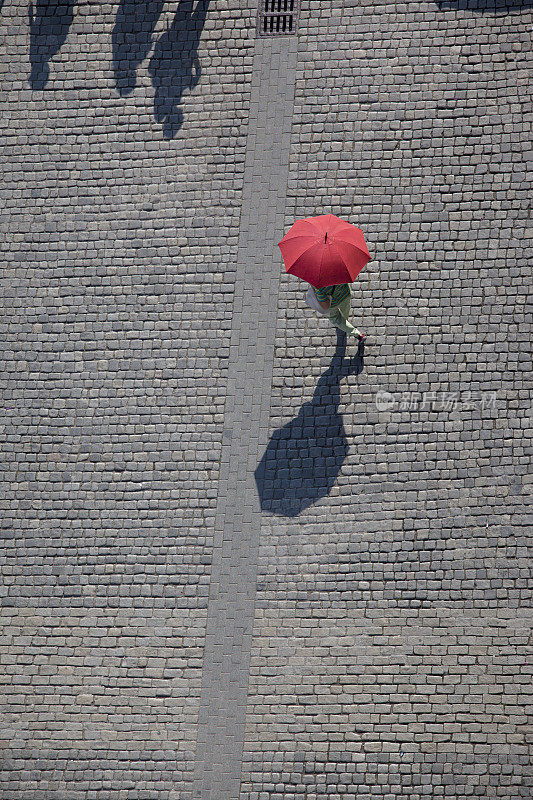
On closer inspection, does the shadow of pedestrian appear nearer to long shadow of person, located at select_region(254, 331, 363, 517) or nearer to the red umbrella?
the red umbrella

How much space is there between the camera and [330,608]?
7062 millimetres

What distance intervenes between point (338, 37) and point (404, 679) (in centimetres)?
692

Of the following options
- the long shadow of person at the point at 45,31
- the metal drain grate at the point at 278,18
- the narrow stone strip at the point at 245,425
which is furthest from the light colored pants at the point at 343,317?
the long shadow of person at the point at 45,31

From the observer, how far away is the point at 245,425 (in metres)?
7.68

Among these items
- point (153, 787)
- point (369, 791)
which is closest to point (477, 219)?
point (369, 791)

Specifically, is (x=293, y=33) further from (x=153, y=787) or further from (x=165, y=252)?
(x=153, y=787)

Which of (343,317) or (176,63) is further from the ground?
(176,63)

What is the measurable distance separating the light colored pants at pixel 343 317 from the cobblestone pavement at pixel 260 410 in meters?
0.39

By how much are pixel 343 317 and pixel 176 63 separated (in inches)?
157

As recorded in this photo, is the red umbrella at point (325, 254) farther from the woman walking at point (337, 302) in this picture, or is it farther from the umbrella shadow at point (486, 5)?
the umbrella shadow at point (486, 5)

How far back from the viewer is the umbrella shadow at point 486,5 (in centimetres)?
836

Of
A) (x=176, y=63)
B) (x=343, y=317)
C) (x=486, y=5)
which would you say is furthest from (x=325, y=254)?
(x=486, y=5)

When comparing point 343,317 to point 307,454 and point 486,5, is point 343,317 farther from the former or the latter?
point 486,5

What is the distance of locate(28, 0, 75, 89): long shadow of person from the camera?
30.1 feet
